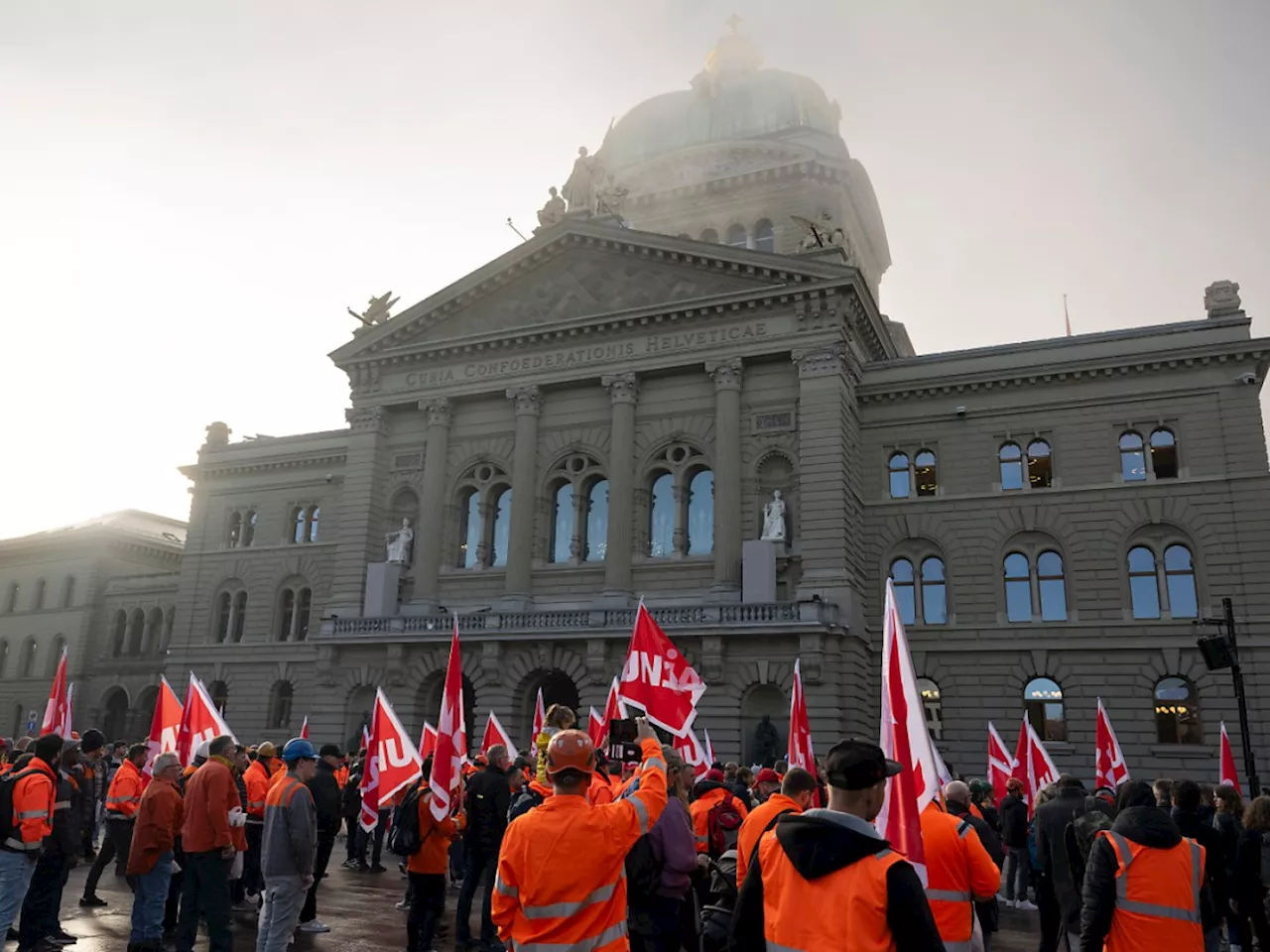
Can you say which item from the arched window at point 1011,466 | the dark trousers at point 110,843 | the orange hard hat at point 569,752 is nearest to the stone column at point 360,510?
the dark trousers at point 110,843

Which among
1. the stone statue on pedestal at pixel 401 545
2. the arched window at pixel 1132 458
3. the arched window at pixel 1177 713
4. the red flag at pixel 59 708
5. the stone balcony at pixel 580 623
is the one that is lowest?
the red flag at pixel 59 708

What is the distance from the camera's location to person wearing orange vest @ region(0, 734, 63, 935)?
10.2 meters

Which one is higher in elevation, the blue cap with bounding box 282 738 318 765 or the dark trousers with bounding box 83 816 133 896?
the blue cap with bounding box 282 738 318 765

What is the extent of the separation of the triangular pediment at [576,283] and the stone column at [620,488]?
292 cm

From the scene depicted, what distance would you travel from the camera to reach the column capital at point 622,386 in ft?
116

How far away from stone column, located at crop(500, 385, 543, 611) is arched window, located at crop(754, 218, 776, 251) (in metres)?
19.5

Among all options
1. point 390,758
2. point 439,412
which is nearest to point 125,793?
point 390,758

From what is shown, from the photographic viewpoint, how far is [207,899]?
9.94 metres

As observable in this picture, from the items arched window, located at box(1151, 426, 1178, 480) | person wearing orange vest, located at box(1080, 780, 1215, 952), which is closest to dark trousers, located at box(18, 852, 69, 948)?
person wearing orange vest, located at box(1080, 780, 1215, 952)

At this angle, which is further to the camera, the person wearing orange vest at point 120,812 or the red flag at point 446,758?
the person wearing orange vest at point 120,812

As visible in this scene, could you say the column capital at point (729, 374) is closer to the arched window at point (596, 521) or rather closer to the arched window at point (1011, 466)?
the arched window at point (596, 521)

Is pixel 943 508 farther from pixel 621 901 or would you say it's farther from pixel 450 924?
pixel 621 901

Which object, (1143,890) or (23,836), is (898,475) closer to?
(1143,890)

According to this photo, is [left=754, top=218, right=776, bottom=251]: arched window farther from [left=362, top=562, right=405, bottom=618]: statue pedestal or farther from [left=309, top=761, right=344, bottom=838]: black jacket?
[left=309, top=761, right=344, bottom=838]: black jacket
